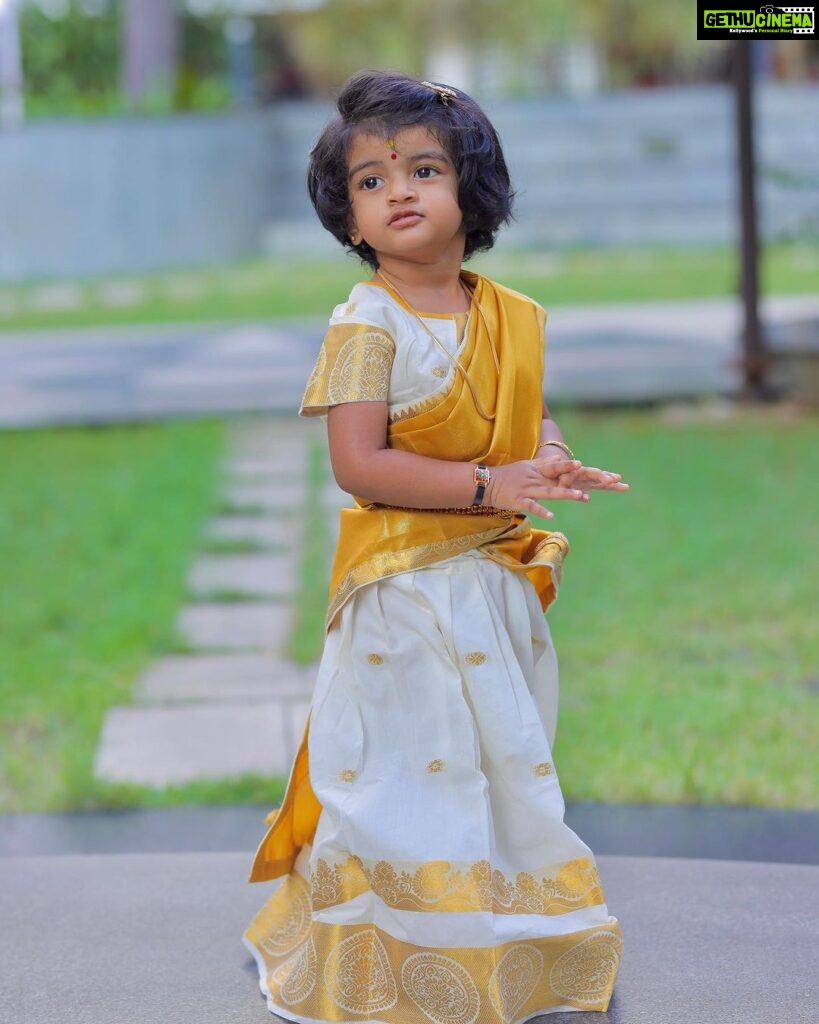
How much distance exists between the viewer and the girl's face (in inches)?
95.3

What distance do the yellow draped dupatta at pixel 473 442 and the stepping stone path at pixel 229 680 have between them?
142 centimetres

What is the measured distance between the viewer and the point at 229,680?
462 cm

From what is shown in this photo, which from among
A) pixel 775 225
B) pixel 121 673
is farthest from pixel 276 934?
pixel 775 225

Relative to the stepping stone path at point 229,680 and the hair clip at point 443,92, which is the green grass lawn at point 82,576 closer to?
the stepping stone path at point 229,680

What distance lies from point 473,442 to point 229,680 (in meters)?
2.30

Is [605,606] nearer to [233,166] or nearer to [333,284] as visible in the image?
[333,284]

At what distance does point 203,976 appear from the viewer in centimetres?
279

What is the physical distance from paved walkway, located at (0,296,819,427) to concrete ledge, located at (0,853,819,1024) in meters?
6.13

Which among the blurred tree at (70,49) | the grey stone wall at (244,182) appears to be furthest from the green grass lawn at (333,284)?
the blurred tree at (70,49)

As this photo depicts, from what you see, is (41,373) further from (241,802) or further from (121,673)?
(241,802)

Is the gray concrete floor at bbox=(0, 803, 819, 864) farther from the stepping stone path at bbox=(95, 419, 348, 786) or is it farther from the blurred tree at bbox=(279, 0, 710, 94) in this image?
the blurred tree at bbox=(279, 0, 710, 94)

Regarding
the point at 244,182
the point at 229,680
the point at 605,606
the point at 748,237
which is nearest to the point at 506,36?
the point at 244,182

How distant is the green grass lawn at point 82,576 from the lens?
13.5 feet

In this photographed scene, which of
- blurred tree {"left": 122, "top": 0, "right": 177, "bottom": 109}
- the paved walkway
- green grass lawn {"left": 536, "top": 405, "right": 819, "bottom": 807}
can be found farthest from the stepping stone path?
blurred tree {"left": 122, "top": 0, "right": 177, "bottom": 109}
